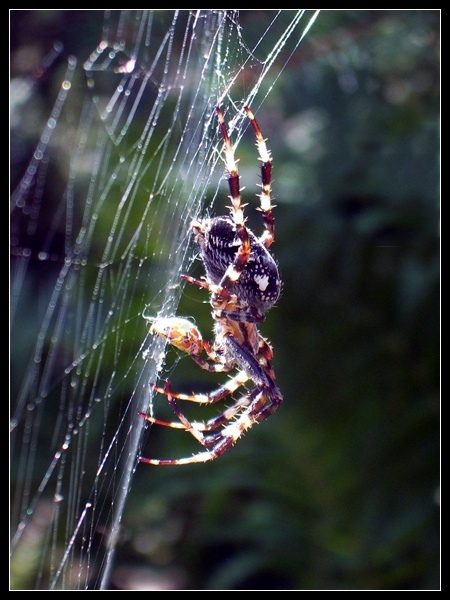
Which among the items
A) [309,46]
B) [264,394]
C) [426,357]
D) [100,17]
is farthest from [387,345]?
[100,17]

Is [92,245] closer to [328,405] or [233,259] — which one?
[328,405]

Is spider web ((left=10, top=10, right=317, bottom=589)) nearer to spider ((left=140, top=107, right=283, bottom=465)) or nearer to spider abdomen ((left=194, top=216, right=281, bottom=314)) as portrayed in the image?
spider ((left=140, top=107, right=283, bottom=465))

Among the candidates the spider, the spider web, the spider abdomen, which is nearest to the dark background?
the spider web

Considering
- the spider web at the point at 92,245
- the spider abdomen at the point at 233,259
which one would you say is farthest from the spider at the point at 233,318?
the spider web at the point at 92,245

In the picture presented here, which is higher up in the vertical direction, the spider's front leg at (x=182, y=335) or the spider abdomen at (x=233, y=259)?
the spider abdomen at (x=233, y=259)

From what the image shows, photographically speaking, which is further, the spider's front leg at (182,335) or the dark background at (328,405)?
the dark background at (328,405)

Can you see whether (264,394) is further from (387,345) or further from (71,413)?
(71,413)

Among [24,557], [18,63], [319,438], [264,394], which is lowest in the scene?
[24,557]

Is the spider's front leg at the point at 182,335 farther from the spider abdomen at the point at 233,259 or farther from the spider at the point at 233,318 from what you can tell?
the spider abdomen at the point at 233,259
